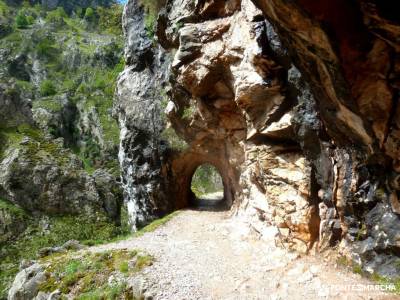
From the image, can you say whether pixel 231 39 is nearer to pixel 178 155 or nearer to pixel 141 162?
pixel 178 155

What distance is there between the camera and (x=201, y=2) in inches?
648

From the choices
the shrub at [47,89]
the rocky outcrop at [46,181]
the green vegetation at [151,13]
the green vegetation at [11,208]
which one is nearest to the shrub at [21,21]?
the shrub at [47,89]

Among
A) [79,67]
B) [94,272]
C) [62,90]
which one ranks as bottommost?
[94,272]

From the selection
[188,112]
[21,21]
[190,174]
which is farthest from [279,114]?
[21,21]

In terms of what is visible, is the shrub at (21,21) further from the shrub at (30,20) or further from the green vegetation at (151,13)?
the green vegetation at (151,13)

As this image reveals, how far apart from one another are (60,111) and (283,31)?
5228cm

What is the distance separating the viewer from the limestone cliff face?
7.59 m

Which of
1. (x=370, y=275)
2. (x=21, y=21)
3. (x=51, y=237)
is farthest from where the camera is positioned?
(x=21, y=21)

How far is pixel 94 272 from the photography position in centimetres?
1244

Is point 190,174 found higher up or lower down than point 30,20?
lower down

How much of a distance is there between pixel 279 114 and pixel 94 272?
8.80 meters

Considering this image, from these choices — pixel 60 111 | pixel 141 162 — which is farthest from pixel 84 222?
pixel 60 111

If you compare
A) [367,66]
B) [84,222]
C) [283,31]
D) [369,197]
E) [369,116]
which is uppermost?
[283,31]

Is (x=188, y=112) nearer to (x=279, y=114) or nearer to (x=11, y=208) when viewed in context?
(x=279, y=114)
